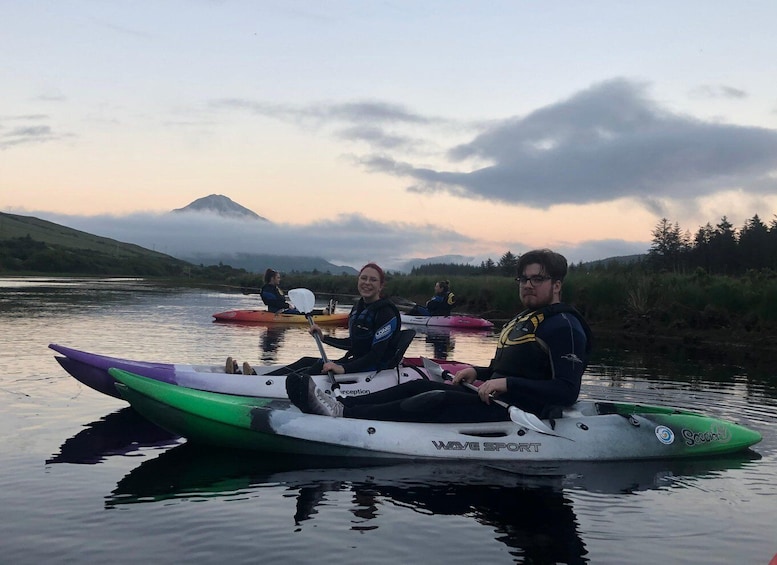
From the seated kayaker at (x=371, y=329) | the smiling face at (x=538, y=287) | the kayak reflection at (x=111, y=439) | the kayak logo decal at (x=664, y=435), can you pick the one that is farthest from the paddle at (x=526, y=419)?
the kayak reflection at (x=111, y=439)

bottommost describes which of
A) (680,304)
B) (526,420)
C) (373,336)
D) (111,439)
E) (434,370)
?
(111,439)

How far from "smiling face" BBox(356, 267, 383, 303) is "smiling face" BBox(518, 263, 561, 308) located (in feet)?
7.36

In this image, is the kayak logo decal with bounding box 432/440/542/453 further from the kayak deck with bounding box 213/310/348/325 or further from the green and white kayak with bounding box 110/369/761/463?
the kayak deck with bounding box 213/310/348/325

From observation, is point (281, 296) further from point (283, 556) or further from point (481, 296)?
point (283, 556)

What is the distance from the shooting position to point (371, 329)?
811cm

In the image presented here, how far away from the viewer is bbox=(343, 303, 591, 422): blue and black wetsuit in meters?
5.99

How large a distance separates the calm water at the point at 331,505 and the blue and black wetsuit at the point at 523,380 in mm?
508

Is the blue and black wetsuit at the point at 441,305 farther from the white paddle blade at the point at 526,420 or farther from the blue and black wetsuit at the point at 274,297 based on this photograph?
the white paddle blade at the point at 526,420

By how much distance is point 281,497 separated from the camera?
557 cm

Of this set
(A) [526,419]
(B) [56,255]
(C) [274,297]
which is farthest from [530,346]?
(B) [56,255]

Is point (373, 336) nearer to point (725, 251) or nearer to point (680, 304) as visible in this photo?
point (680, 304)

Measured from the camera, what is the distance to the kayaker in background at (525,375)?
19.7ft

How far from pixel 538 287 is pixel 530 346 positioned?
489 millimetres

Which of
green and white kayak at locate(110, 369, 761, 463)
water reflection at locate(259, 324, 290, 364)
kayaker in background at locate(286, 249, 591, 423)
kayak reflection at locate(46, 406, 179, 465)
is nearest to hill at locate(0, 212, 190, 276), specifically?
water reflection at locate(259, 324, 290, 364)
